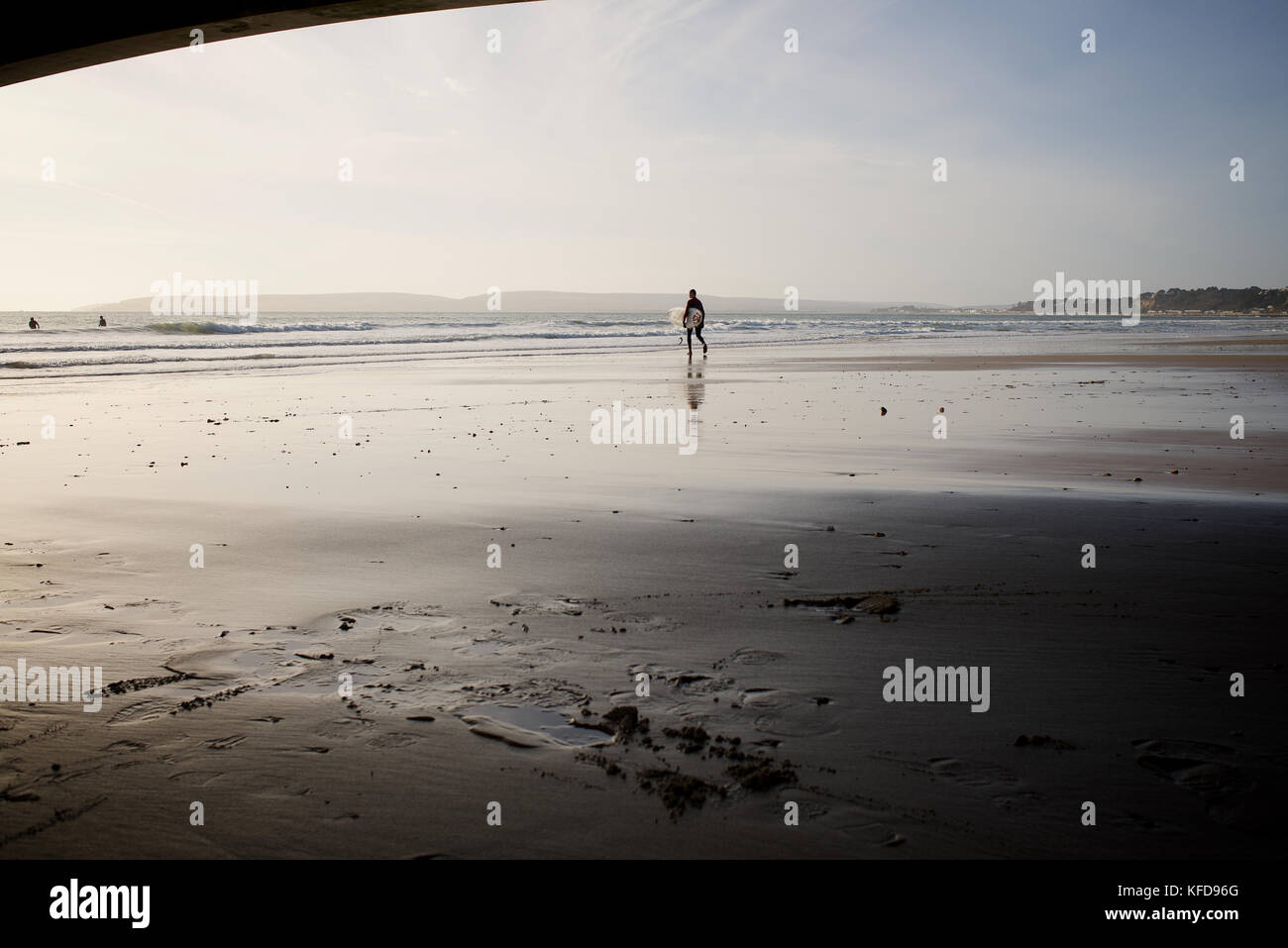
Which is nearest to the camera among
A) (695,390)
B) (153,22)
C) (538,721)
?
(538,721)

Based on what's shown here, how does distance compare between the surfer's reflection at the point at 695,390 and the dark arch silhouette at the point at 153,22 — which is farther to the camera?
the surfer's reflection at the point at 695,390

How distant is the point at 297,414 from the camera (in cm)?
1272

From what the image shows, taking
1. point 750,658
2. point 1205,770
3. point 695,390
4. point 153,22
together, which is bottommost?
point 1205,770

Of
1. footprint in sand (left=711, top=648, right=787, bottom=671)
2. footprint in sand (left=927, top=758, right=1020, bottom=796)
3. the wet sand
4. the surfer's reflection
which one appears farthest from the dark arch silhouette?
the surfer's reflection

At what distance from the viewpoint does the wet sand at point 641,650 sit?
8.70ft

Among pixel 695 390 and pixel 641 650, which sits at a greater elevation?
pixel 695 390

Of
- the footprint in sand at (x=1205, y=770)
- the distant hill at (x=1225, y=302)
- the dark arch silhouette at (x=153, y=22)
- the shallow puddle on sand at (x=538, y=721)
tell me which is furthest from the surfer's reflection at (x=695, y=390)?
the distant hill at (x=1225, y=302)

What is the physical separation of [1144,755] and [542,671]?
2.31 meters

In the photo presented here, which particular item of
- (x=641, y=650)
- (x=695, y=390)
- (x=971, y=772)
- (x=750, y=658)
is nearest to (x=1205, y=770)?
(x=971, y=772)

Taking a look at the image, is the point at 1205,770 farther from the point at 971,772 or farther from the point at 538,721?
the point at 538,721

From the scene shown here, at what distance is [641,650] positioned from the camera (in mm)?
3934

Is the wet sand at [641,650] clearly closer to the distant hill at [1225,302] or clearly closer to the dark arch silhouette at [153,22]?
the dark arch silhouette at [153,22]
